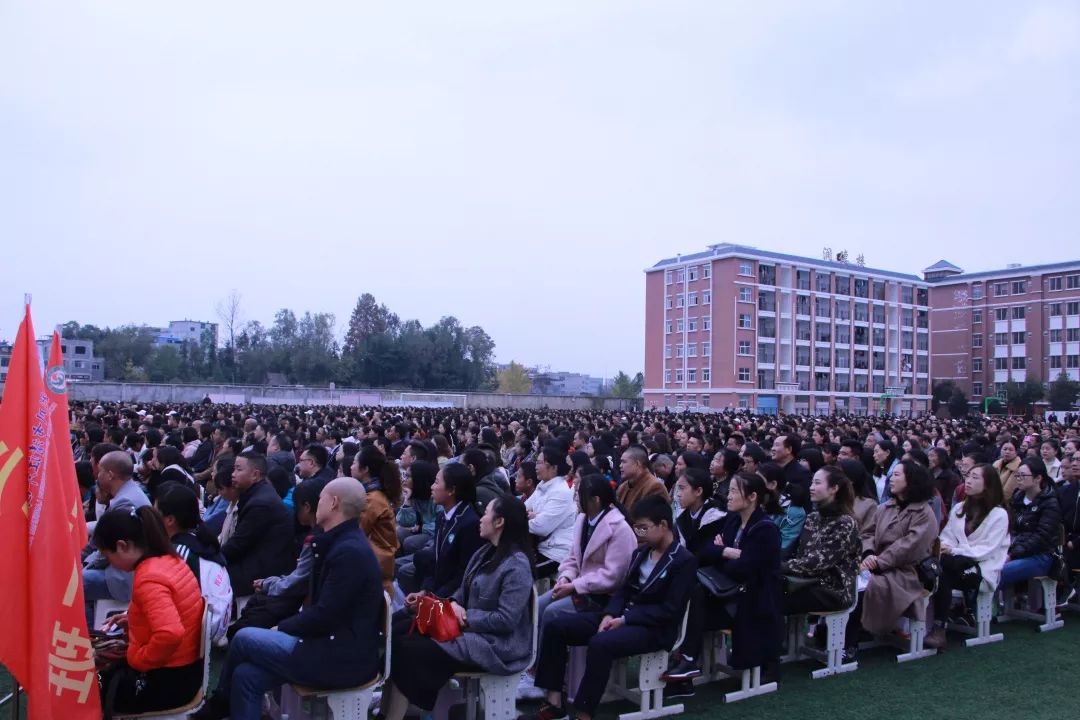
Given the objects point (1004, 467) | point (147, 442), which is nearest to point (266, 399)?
point (147, 442)

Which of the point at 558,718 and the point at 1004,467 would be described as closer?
the point at 558,718

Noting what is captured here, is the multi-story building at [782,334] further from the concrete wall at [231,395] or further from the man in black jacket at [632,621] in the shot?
the man in black jacket at [632,621]

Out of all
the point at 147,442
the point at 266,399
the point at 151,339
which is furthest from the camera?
the point at 151,339

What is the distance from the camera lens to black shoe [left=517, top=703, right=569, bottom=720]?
15.1ft

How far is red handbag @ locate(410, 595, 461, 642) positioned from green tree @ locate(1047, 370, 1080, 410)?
201 ft

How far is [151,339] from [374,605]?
75.5 meters

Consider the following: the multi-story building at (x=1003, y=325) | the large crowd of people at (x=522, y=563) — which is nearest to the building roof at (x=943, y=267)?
the multi-story building at (x=1003, y=325)

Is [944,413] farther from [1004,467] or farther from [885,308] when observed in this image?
[1004,467]

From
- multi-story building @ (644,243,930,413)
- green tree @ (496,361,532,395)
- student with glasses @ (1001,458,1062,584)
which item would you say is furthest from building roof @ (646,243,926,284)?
student with glasses @ (1001,458,1062,584)

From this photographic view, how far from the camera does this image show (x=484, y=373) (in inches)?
2950

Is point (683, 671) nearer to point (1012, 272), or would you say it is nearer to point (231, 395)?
point (231, 395)

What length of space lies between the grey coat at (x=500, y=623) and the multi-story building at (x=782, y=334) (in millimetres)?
52027

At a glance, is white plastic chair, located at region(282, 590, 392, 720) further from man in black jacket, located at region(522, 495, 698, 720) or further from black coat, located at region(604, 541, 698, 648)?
black coat, located at region(604, 541, 698, 648)

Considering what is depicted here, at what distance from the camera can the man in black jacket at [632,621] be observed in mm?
4512
